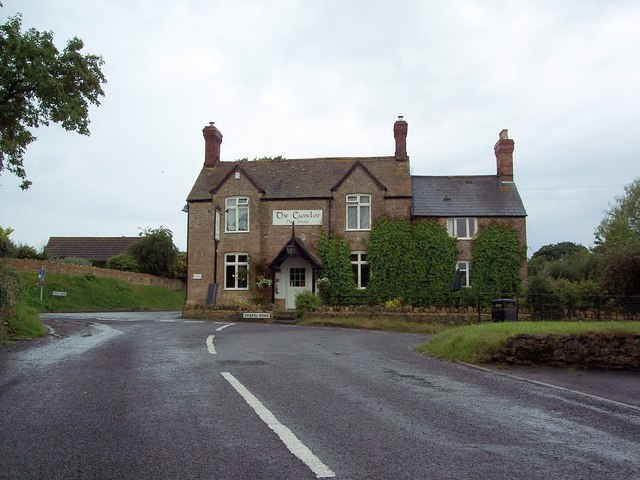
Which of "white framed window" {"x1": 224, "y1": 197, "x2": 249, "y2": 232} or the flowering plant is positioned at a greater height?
"white framed window" {"x1": 224, "y1": 197, "x2": 249, "y2": 232}

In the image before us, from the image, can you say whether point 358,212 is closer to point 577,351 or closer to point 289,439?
point 577,351

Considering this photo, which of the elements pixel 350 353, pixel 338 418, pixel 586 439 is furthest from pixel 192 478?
pixel 350 353

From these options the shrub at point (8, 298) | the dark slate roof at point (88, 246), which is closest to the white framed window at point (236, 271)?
the shrub at point (8, 298)

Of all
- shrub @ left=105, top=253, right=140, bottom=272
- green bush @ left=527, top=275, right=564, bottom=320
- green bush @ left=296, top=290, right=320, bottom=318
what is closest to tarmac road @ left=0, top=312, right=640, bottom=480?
green bush @ left=527, top=275, right=564, bottom=320

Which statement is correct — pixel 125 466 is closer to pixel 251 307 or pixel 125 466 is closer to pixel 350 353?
pixel 350 353

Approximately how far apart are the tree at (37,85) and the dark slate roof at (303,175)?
1593 centimetres

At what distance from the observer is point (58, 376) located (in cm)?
955

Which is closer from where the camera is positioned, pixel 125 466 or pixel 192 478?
pixel 192 478

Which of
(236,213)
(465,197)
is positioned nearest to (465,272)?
(465,197)

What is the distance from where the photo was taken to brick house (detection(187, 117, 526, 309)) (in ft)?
109

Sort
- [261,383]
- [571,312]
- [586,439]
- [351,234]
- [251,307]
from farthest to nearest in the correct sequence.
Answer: [351,234], [251,307], [571,312], [261,383], [586,439]

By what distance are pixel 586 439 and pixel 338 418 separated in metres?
2.61

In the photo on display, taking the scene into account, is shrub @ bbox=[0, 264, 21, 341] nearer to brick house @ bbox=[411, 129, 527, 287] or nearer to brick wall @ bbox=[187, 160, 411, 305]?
brick wall @ bbox=[187, 160, 411, 305]

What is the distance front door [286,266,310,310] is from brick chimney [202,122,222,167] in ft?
30.3
